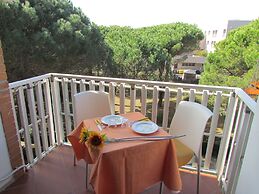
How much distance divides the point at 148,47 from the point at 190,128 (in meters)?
7.64

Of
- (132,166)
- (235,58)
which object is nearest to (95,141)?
(132,166)

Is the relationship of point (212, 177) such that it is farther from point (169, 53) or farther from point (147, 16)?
point (147, 16)

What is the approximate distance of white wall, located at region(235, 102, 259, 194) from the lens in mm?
1264

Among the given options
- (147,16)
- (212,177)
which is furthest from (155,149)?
(147,16)

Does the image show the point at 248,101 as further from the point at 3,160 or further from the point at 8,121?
the point at 3,160

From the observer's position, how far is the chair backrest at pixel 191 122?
1839mm

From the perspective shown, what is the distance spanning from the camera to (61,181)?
2283mm

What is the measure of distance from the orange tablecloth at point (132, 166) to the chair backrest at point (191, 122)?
40 centimetres

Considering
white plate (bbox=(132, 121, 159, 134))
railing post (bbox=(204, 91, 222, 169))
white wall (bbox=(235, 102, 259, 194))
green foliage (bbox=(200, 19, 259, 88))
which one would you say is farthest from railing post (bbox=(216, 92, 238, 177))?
green foliage (bbox=(200, 19, 259, 88))

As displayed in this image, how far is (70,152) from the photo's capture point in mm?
2838

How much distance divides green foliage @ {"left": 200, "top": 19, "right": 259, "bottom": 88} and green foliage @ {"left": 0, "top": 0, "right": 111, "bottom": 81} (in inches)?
177

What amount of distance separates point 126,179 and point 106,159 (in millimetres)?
234

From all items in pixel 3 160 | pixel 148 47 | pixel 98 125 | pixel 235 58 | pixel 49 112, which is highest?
pixel 148 47

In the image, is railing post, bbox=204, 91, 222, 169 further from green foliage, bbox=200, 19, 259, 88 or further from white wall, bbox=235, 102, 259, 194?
green foliage, bbox=200, 19, 259, 88
